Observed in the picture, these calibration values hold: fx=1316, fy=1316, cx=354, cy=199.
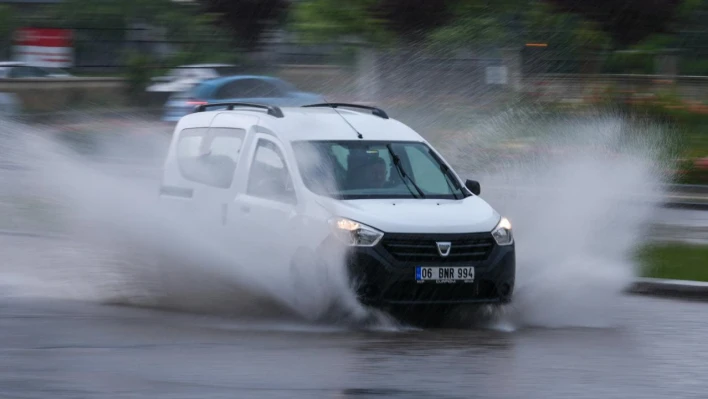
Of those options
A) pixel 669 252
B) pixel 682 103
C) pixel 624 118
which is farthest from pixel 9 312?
pixel 682 103

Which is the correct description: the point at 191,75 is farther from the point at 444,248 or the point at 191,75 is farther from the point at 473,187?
the point at 444,248

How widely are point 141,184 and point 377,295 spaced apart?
4.06 metres

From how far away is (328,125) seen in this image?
11.2 m

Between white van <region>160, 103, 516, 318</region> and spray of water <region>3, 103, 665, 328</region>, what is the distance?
0.19 m

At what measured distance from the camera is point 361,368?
26.9 feet

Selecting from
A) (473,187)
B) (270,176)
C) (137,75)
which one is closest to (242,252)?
(270,176)

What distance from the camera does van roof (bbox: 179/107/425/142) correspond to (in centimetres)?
1098

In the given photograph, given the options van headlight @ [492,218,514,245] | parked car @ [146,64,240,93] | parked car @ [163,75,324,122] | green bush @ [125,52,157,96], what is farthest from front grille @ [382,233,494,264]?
green bush @ [125,52,157,96]

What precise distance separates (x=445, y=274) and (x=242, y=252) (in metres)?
1.80

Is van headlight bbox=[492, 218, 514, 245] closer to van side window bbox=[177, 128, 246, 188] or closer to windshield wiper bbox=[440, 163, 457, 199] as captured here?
windshield wiper bbox=[440, 163, 457, 199]

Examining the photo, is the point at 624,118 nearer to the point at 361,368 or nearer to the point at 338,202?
the point at 338,202

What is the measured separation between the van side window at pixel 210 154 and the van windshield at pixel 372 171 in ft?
2.85

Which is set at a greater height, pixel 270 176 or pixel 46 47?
pixel 46 47

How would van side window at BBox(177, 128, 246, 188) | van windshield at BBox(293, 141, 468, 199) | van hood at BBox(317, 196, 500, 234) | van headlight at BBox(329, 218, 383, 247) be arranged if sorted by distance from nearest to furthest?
van headlight at BBox(329, 218, 383, 247) < van hood at BBox(317, 196, 500, 234) < van windshield at BBox(293, 141, 468, 199) < van side window at BBox(177, 128, 246, 188)
